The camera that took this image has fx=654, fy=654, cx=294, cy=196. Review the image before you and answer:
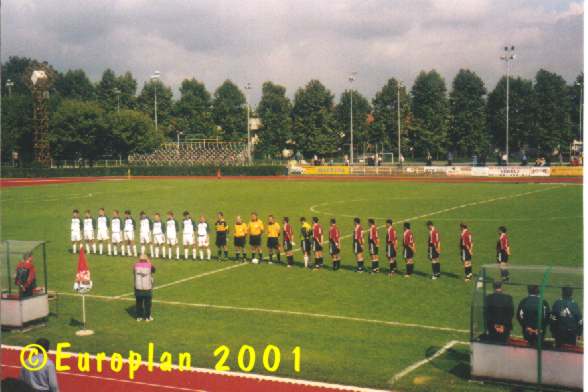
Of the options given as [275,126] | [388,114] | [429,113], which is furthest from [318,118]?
[429,113]

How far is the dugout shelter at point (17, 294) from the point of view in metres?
14.8

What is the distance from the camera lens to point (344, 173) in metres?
73.1

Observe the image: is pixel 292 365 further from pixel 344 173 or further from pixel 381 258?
pixel 344 173

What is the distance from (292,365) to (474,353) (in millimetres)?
3316

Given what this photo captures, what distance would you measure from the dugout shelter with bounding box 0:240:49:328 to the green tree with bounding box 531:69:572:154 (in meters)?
78.7

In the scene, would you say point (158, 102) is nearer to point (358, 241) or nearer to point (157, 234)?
point (157, 234)

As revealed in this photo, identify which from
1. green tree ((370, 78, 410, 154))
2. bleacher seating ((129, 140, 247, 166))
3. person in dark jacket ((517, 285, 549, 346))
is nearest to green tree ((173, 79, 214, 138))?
bleacher seating ((129, 140, 247, 166))

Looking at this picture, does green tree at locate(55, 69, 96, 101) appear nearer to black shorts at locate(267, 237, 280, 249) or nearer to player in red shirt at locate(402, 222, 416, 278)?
black shorts at locate(267, 237, 280, 249)

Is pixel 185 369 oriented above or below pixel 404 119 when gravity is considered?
below

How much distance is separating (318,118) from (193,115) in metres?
25.9

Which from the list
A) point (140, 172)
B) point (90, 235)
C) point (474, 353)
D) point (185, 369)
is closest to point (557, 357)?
point (474, 353)

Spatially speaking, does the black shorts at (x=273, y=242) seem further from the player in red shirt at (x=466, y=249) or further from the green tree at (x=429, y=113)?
the green tree at (x=429, y=113)

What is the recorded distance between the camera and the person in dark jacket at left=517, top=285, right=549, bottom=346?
10.6 meters

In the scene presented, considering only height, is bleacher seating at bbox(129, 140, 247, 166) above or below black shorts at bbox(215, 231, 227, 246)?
above
